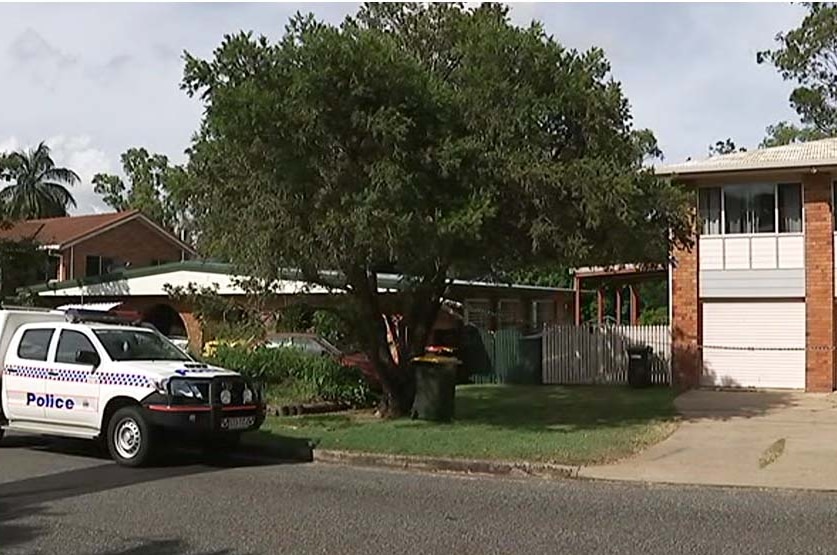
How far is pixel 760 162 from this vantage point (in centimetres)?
2323

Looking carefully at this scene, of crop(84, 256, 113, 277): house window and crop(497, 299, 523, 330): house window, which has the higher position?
crop(84, 256, 113, 277): house window

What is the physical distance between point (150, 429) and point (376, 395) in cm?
711

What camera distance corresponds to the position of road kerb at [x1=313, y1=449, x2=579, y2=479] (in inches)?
481

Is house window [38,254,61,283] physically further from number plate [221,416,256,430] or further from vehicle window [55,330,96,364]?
number plate [221,416,256,430]

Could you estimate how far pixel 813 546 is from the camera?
8.16 m

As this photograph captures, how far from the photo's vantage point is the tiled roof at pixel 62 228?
41.1 metres

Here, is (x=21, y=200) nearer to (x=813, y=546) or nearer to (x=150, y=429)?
(x=150, y=429)

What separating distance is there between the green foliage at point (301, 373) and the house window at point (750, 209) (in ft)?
30.2

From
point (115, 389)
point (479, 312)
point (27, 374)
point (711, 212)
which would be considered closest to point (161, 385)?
point (115, 389)

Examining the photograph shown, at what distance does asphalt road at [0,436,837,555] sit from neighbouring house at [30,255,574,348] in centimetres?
1389

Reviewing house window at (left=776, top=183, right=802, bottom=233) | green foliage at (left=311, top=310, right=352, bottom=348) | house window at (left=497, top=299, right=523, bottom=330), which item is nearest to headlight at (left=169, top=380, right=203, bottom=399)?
green foliage at (left=311, top=310, right=352, bottom=348)

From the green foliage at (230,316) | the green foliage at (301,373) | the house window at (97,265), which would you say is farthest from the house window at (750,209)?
the house window at (97,265)

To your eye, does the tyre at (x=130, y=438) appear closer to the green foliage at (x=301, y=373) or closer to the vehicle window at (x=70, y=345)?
the vehicle window at (x=70, y=345)

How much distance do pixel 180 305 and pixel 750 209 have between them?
16232 millimetres
